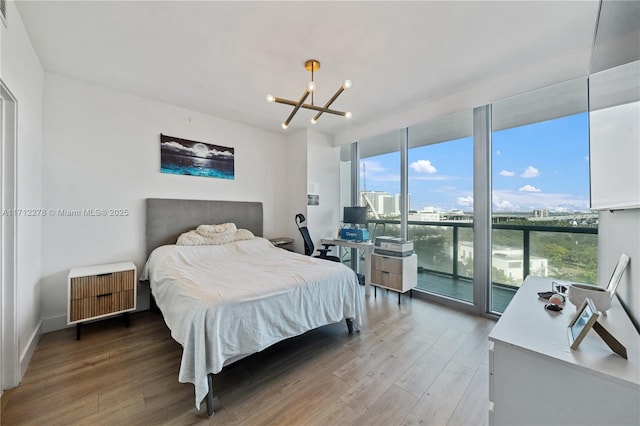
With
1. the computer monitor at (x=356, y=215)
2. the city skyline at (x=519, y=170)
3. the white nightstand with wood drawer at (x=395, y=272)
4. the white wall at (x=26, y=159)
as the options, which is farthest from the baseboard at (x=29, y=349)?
the city skyline at (x=519, y=170)

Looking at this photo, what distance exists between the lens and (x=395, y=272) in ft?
11.1

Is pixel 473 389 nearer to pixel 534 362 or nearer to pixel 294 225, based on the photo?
pixel 534 362

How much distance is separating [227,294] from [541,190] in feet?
10.8

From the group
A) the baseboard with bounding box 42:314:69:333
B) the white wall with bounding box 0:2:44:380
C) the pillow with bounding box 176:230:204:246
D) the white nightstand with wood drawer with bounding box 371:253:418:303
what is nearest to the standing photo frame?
the white nightstand with wood drawer with bounding box 371:253:418:303

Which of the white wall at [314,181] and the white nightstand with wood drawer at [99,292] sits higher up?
the white wall at [314,181]

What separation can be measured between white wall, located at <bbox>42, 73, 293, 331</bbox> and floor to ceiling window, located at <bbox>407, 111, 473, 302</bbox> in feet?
10.2

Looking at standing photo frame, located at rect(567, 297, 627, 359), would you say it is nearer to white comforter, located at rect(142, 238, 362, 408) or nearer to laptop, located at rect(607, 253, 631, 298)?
laptop, located at rect(607, 253, 631, 298)

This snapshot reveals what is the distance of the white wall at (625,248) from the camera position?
106 centimetres

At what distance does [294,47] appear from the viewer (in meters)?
Answer: 2.18

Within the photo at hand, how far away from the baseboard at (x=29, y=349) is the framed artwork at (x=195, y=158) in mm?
2053

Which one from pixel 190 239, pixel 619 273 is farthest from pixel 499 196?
pixel 190 239

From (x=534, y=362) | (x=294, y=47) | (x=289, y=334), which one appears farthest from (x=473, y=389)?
(x=294, y=47)

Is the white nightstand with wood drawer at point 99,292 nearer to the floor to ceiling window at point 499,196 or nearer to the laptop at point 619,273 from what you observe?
the floor to ceiling window at point 499,196

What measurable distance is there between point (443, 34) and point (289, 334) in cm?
276
